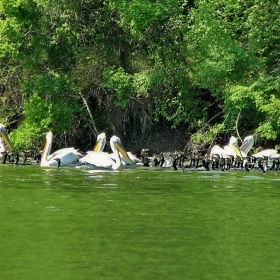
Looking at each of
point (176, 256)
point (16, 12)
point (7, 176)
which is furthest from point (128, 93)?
point (176, 256)

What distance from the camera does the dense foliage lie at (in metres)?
28.8

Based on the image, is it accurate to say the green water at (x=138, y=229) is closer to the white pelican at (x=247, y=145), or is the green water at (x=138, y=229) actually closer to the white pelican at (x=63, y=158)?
the white pelican at (x=63, y=158)

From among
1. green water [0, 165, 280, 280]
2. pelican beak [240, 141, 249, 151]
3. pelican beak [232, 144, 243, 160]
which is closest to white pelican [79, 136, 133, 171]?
pelican beak [232, 144, 243, 160]

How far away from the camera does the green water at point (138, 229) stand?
981 cm

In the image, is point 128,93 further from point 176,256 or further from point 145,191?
point 176,256

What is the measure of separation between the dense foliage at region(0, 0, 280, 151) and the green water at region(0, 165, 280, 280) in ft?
30.8

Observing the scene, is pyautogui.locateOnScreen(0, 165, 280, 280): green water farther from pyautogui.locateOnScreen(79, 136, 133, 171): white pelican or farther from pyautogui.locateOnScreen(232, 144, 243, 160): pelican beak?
pyautogui.locateOnScreen(232, 144, 243, 160): pelican beak

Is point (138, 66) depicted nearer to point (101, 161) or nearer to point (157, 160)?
point (157, 160)

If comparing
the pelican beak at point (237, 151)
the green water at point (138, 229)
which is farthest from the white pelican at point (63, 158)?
the green water at point (138, 229)

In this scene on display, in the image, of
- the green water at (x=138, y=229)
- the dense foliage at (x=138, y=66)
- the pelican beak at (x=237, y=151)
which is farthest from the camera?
the dense foliage at (x=138, y=66)

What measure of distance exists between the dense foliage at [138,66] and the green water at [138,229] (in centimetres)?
938

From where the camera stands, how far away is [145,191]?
1759 centimetres

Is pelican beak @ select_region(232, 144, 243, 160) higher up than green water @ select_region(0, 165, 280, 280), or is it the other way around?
pelican beak @ select_region(232, 144, 243, 160)

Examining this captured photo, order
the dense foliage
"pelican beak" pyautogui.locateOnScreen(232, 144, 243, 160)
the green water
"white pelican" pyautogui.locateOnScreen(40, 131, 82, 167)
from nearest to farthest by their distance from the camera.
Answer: the green water → "white pelican" pyautogui.locateOnScreen(40, 131, 82, 167) → "pelican beak" pyautogui.locateOnScreen(232, 144, 243, 160) → the dense foliage
